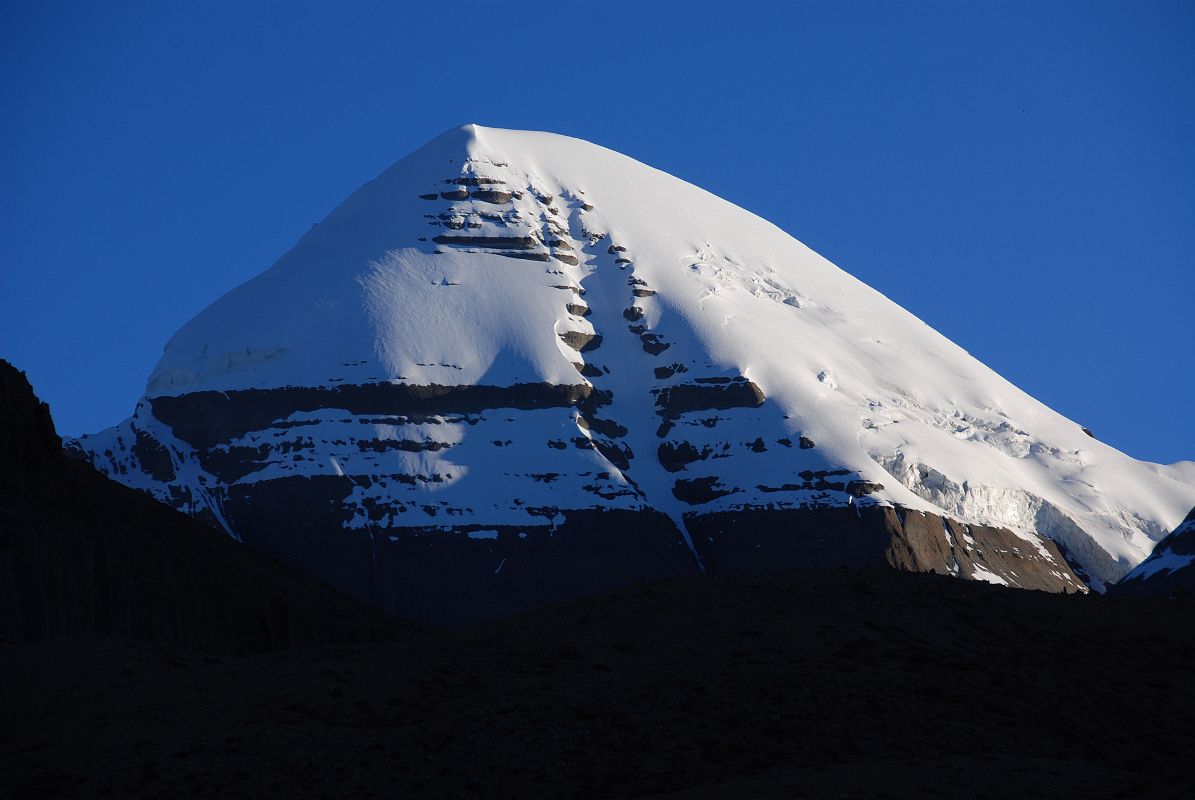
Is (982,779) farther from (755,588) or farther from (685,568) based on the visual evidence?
(685,568)

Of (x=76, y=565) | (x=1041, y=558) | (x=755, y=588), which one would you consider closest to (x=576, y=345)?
(x=1041, y=558)

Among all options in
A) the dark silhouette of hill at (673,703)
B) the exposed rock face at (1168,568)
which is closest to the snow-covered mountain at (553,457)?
the exposed rock face at (1168,568)

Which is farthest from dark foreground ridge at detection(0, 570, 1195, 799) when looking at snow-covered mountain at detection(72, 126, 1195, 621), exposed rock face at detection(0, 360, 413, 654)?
snow-covered mountain at detection(72, 126, 1195, 621)

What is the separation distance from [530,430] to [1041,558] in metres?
51.3

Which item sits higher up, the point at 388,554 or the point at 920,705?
the point at 388,554

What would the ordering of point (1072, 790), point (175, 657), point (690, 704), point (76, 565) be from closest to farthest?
1. point (1072, 790)
2. point (690, 704)
3. point (175, 657)
4. point (76, 565)

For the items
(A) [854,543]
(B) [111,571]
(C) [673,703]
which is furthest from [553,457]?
(C) [673,703]

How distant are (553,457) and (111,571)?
345 feet

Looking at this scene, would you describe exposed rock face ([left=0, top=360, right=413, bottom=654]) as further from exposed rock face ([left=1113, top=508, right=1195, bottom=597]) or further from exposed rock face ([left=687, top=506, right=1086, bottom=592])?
exposed rock face ([left=687, top=506, right=1086, bottom=592])

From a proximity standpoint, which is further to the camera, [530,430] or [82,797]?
[530,430]

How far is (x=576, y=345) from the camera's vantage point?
194 metres

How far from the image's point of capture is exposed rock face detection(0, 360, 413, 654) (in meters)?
63.4

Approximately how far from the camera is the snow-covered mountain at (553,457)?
529ft

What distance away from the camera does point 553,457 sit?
172m
